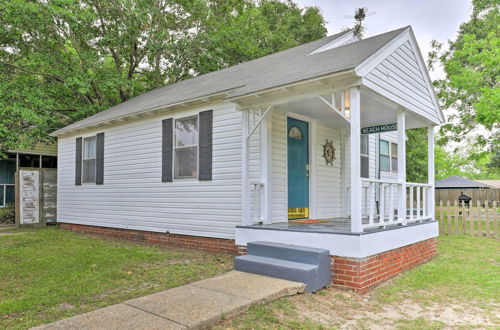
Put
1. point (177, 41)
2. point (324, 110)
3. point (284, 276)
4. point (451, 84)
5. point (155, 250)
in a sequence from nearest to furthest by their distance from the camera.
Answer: point (284, 276)
point (324, 110)
point (155, 250)
point (451, 84)
point (177, 41)

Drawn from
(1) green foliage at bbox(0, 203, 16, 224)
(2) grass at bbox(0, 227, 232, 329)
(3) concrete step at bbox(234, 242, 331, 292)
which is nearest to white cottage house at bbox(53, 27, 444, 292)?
(3) concrete step at bbox(234, 242, 331, 292)

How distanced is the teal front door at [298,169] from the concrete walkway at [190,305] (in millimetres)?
2788

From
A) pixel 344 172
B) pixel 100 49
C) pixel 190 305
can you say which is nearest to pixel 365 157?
pixel 344 172

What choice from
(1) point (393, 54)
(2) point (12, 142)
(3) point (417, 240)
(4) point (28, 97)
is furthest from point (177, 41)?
(3) point (417, 240)

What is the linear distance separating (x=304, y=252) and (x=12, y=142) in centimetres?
1129

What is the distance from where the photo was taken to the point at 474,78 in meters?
13.8

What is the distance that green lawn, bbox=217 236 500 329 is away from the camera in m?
3.66

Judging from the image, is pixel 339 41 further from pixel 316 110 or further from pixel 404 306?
pixel 404 306

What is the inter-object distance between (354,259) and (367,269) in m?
0.27

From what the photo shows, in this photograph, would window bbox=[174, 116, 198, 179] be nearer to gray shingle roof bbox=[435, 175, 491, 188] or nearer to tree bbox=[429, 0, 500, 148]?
tree bbox=[429, 0, 500, 148]

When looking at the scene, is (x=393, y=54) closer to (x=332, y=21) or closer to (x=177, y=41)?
(x=177, y=41)

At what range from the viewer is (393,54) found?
585cm

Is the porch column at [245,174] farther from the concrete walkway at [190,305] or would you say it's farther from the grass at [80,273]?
the concrete walkway at [190,305]

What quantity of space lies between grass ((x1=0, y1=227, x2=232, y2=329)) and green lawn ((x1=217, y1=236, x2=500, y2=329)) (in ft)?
5.55
